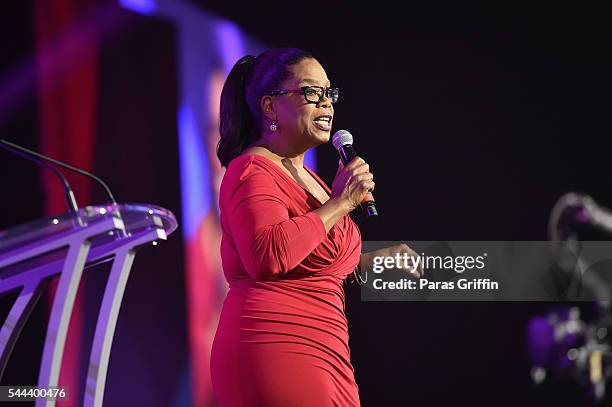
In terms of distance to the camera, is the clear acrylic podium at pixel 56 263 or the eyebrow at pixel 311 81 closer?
the clear acrylic podium at pixel 56 263

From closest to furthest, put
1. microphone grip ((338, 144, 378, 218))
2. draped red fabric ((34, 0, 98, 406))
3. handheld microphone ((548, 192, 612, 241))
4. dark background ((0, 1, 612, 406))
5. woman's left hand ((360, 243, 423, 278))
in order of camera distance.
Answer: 1. microphone grip ((338, 144, 378, 218))
2. woman's left hand ((360, 243, 423, 278))
3. draped red fabric ((34, 0, 98, 406))
4. dark background ((0, 1, 612, 406))
5. handheld microphone ((548, 192, 612, 241))

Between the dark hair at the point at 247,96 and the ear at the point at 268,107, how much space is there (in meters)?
→ 0.01

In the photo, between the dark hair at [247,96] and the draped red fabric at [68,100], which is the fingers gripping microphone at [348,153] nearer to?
the dark hair at [247,96]

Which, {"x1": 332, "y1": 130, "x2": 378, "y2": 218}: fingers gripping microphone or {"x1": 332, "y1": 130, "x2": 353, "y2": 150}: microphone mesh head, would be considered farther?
{"x1": 332, "y1": 130, "x2": 353, "y2": 150}: microphone mesh head

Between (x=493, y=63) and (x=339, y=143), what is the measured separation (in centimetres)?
216

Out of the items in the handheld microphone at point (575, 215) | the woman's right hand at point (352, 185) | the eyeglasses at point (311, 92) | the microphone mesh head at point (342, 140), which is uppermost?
the handheld microphone at point (575, 215)

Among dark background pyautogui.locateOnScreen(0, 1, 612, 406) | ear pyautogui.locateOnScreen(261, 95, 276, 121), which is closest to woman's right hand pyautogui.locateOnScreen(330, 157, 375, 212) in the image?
ear pyautogui.locateOnScreen(261, 95, 276, 121)

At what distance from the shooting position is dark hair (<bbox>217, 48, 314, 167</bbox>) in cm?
195

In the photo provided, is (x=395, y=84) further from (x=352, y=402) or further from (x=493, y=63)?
(x=352, y=402)

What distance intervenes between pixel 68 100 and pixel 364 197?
6.71 ft

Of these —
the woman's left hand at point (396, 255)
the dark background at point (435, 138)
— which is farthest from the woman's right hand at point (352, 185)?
the dark background at point (435, 138)

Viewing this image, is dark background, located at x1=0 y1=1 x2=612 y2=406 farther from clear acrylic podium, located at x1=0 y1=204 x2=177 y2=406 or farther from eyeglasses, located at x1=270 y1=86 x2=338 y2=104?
clear acrylic podium, located at x1=0 y1=204 x2=177 y2=406

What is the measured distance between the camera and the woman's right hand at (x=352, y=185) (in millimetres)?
1719

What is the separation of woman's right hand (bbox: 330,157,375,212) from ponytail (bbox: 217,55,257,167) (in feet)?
1.13
